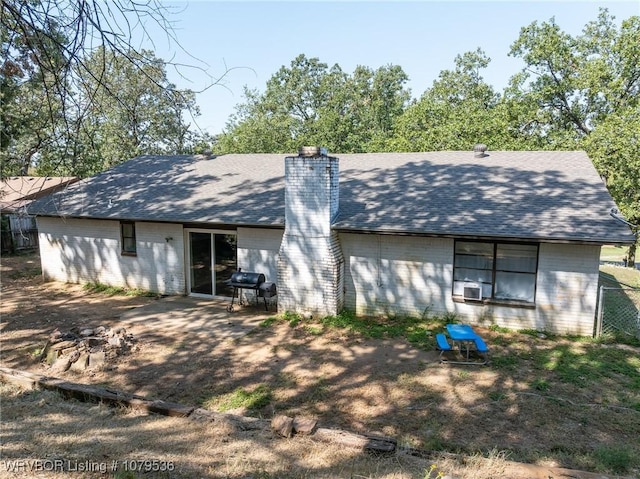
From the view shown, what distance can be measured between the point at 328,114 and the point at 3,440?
101 ft

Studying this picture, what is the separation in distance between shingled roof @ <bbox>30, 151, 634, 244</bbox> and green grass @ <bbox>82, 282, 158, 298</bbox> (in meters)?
2.37

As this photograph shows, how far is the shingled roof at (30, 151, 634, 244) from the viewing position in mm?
9977

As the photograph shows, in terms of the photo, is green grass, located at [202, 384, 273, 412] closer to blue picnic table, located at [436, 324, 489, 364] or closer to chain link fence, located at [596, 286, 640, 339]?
blue picnic table, located at [436, 324, 489, 364]

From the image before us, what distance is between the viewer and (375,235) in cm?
1106

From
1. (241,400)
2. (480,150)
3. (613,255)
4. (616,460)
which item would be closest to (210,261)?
(241,400)

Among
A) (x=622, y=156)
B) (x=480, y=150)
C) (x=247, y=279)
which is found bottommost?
(x=247, y=279)

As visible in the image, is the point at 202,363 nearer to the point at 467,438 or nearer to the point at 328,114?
the point at 467,438

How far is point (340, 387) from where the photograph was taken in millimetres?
7188

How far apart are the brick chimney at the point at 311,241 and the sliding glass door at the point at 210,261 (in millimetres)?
2390

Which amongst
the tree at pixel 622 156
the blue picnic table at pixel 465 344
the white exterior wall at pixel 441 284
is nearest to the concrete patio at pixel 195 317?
the white exterior wall at pixel 441 284

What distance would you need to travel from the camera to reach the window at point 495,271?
10039 millimetres

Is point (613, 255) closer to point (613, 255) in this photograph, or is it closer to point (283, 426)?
point (613, 255)

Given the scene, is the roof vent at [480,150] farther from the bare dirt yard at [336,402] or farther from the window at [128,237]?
the window at [128,237]

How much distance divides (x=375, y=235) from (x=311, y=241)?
1.65m
